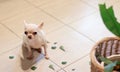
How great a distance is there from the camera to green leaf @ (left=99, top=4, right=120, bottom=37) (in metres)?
1.04

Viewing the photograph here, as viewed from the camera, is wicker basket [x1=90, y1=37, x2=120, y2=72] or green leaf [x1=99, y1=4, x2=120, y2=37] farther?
wicker basket [x1=90, y1=37, x2=120, y2=72]

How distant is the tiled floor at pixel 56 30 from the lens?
1.67 metres

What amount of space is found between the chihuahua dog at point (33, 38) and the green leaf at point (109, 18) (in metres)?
0.61

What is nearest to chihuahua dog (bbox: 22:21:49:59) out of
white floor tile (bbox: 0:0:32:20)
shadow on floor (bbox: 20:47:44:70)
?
shadow on floor (bbox: 20:47:44:70)

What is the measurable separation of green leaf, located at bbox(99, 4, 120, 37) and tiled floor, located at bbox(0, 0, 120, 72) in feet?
1.99

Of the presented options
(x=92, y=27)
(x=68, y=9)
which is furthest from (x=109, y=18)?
(x=68, y=9)

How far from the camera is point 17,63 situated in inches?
65.9

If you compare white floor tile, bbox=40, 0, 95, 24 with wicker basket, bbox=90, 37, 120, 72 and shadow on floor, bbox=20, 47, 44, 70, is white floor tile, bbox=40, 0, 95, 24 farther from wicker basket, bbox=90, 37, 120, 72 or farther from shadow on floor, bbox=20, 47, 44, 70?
wicker basket, bbox=90, 37, 120, 72

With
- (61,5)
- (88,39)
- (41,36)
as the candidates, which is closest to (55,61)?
(41,36)

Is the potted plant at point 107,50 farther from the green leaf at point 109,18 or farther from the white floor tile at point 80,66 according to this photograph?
the white floor tile at point 80,66

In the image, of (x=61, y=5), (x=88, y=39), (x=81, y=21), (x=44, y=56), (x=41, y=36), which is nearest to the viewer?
(x=41, y=36)

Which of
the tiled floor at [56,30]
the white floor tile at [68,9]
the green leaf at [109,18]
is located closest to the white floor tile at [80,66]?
the tiled floor at [56,30]

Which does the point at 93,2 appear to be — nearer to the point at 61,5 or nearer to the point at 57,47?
the point at 61,5

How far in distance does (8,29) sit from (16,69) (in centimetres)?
45
